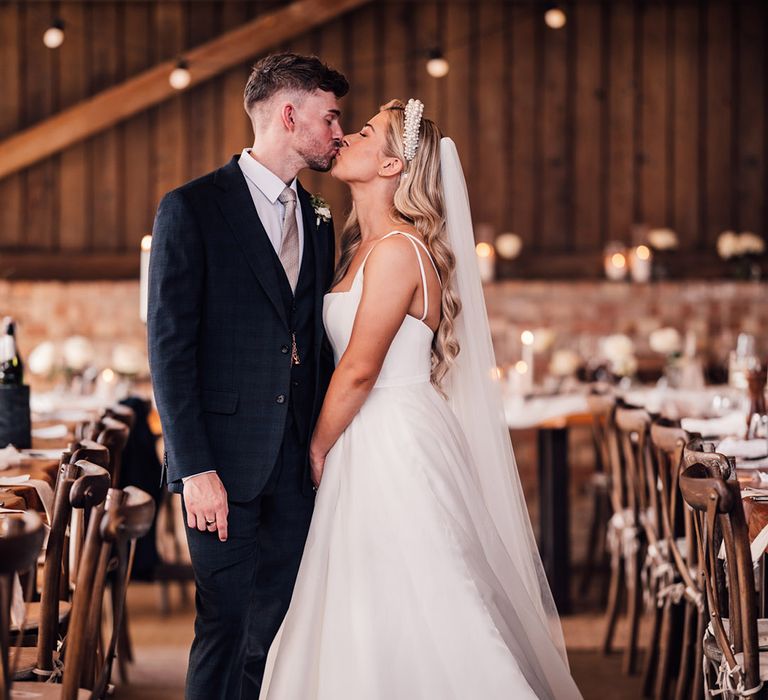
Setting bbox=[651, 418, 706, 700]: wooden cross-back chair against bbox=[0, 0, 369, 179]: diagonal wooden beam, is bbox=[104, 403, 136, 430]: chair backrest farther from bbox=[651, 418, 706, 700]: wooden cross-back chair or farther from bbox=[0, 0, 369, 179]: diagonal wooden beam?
bbox=[0, 0, 369, 179]: diagonal wooden beam

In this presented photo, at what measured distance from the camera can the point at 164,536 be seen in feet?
20.5

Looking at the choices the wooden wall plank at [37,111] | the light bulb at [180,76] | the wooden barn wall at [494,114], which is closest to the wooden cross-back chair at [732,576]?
the light bulb at [180,76]

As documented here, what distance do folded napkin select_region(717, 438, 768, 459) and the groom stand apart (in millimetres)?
1435

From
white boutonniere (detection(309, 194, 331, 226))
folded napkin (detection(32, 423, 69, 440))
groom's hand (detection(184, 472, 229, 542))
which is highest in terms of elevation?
white boutonniere (detection(309, 194, 331, 226))

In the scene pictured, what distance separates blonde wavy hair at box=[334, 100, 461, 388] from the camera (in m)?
2.95

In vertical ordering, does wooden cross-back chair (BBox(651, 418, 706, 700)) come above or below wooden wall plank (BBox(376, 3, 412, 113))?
below

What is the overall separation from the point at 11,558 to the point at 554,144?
6.60 meters

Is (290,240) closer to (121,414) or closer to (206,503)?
(206,503)

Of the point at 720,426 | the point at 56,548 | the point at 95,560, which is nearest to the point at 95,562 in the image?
the point at 95,560

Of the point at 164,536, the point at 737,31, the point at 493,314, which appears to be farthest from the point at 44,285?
the point at 737,31

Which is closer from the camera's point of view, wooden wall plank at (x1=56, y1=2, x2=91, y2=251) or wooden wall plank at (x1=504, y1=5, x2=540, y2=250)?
wooden wall plank at (x1=56, y1=2, x2=91, y2=251)

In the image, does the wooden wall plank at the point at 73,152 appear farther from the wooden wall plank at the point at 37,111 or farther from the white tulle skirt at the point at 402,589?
the white tulle skirt at the point at 402,589

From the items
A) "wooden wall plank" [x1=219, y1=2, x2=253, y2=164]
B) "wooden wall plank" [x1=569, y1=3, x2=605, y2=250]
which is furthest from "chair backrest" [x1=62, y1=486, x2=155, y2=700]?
"wooden wall plank" [x1=569, y1=3, x2=605, y2=250]

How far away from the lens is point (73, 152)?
7.48 m
